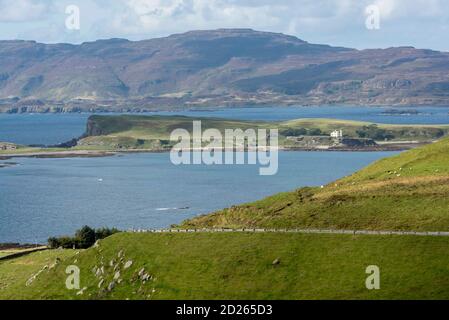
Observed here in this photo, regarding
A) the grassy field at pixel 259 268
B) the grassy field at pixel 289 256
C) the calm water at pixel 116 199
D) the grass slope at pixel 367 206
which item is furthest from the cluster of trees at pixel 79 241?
the calm water at pixel 116 199

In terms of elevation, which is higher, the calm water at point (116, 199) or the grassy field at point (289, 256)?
the grassy field at point (289, 256)

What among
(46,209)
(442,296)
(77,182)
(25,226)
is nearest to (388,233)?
(442,296)

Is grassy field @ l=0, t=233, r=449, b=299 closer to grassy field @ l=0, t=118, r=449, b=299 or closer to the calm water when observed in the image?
grassy field @ l=0, t=118, r=449, b=299

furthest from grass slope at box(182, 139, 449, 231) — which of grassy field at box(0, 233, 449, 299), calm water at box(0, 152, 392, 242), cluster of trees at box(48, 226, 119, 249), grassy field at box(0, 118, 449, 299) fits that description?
calm water at box(0, 152, 392, 242)

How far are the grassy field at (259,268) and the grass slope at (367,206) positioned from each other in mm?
4181

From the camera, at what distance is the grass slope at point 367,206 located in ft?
215

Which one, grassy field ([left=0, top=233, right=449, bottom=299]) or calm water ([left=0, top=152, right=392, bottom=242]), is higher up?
→ grassy field ([left=0, top=233, right=449, bottom=299])

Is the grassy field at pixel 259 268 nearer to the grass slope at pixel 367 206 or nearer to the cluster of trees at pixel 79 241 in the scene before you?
the grass slope at pixel 367 206

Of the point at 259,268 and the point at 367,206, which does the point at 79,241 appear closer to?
the point at 367,206

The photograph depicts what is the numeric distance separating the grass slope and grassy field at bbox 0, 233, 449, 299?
13.7 ft

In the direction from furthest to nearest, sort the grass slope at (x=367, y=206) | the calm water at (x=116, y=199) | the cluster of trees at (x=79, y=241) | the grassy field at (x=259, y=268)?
1. the calm water at (x=116, y=199)
2. the cluster of trees at (x=79, y=241)
3. the grass slope at (x=367, y=206)
4. the grassy field at (x=259, y=268)

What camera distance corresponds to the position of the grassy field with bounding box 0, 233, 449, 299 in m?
55.8
